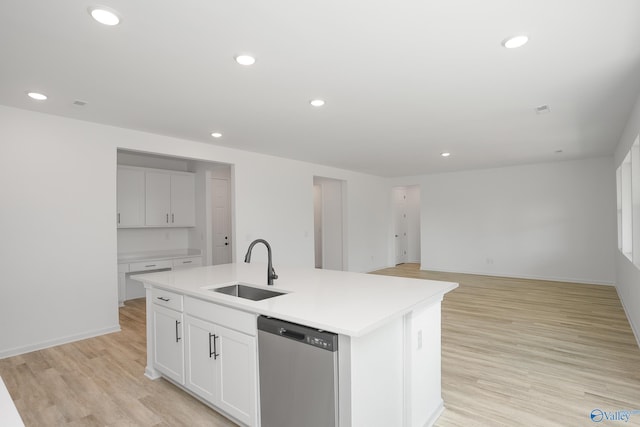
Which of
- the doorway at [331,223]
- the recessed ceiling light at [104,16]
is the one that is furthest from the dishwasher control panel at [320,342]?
the doorway at [331,223]

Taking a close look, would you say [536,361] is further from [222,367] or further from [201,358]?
[201,358]

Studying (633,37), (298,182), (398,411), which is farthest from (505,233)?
(398,411)

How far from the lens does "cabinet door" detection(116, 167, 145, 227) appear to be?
17.7 ft

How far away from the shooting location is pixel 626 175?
473 cm

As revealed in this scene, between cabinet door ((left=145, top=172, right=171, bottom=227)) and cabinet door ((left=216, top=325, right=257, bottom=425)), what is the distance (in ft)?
14.2

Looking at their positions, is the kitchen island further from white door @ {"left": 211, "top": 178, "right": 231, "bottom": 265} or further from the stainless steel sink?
white door @ {"left": 211, "top": 178, "right": 231, "bottom": 265}

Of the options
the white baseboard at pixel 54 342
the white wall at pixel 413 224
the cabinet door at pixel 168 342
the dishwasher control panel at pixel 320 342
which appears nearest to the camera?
the dishwasher control panel at pixel 320 342

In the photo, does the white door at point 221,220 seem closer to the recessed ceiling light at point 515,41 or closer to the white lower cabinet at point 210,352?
the white lower cabinet at point 210,352

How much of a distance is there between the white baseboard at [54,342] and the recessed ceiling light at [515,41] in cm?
471

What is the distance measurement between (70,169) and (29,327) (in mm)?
1679

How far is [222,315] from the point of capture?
6.97ft

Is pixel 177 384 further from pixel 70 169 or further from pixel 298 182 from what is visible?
pixel 298 182

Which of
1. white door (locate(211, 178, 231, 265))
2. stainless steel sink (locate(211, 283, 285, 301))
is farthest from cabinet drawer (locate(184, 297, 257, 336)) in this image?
white door (locate(211, 178, 231, 265))

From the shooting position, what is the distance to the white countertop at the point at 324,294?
5.38 ft
